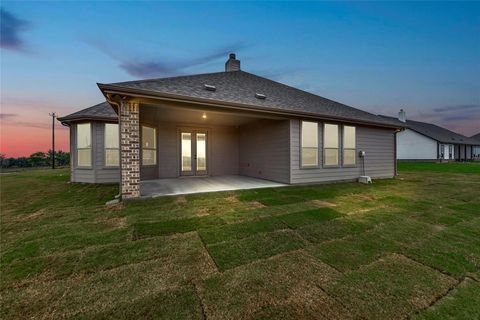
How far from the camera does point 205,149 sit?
10164 mm

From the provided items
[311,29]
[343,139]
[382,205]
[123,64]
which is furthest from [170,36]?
[382,205]

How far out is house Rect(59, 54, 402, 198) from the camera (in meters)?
5.99

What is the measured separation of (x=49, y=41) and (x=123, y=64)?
5.65 metres

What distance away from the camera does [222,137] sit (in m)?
10.6

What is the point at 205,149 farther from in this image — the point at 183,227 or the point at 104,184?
the point at 183,227

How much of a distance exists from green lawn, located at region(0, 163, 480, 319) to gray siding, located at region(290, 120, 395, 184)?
310cm

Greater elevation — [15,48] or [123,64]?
[123,64]

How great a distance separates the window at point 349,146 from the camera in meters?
8.63

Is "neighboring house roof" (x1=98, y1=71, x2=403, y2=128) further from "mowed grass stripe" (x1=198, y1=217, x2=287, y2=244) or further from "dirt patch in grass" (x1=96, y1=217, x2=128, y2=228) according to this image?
"mowed grass stripe" (x1=198, y1=217, x2=287, y2=244)

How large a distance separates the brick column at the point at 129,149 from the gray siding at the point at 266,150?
4.98 meters

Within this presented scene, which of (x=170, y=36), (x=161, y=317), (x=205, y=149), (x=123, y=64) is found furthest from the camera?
(x=123, y=64)

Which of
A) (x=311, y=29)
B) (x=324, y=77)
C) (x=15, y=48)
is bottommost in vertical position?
(x=15, y=48)

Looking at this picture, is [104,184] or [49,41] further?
[49,41]

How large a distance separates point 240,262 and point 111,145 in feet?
27.3
